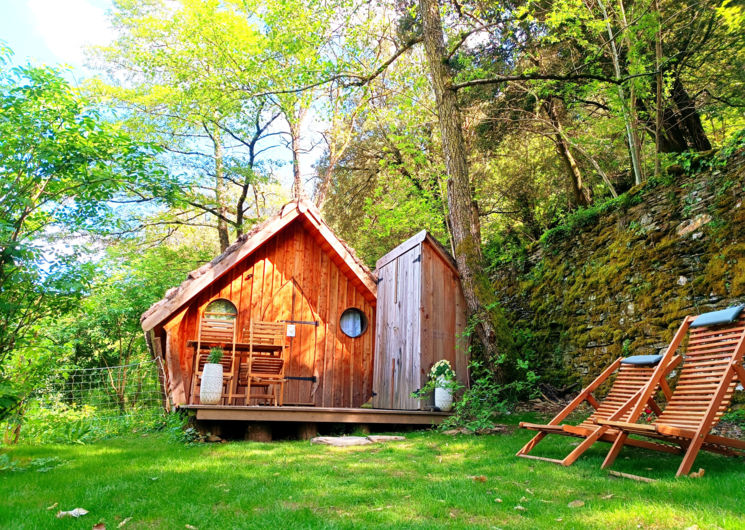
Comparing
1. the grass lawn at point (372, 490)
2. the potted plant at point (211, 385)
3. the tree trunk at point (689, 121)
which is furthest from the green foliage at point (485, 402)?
the tree trunk at point (689, 121)

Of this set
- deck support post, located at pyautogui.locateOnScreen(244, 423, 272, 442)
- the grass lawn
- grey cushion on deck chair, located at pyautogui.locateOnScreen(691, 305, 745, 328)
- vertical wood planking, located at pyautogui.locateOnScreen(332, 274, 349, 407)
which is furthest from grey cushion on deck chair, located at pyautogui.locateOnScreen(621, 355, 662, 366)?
vertical wood planking, located at pyautogui.locateOnScreen(332, 274, 349, 407)

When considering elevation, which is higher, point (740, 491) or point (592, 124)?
point (592, 124)

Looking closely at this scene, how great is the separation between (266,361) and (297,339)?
1.56 metres

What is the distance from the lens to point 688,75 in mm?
8578

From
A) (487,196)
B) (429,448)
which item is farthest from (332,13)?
(429,448)

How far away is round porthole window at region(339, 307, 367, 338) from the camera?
954cm

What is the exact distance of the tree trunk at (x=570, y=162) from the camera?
33.7 ft

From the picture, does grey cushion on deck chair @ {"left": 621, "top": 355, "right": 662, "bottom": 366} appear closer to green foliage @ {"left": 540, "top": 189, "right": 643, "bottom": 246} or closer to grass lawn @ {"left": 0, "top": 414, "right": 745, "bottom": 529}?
grass lawn @ {"left": 0, "top": 414, "right": 745, "bottom": 529}

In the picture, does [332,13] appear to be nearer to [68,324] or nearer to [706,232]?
[706,232]

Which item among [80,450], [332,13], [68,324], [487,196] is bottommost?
[80,450]

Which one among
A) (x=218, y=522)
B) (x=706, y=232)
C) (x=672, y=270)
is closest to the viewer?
(x=218, y=522)

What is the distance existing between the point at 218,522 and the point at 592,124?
1014 centimetres

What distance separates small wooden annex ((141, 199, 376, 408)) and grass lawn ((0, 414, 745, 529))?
11.7 ft

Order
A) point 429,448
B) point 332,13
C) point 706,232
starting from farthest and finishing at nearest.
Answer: point 332,13
point 706,232
point 429,448
